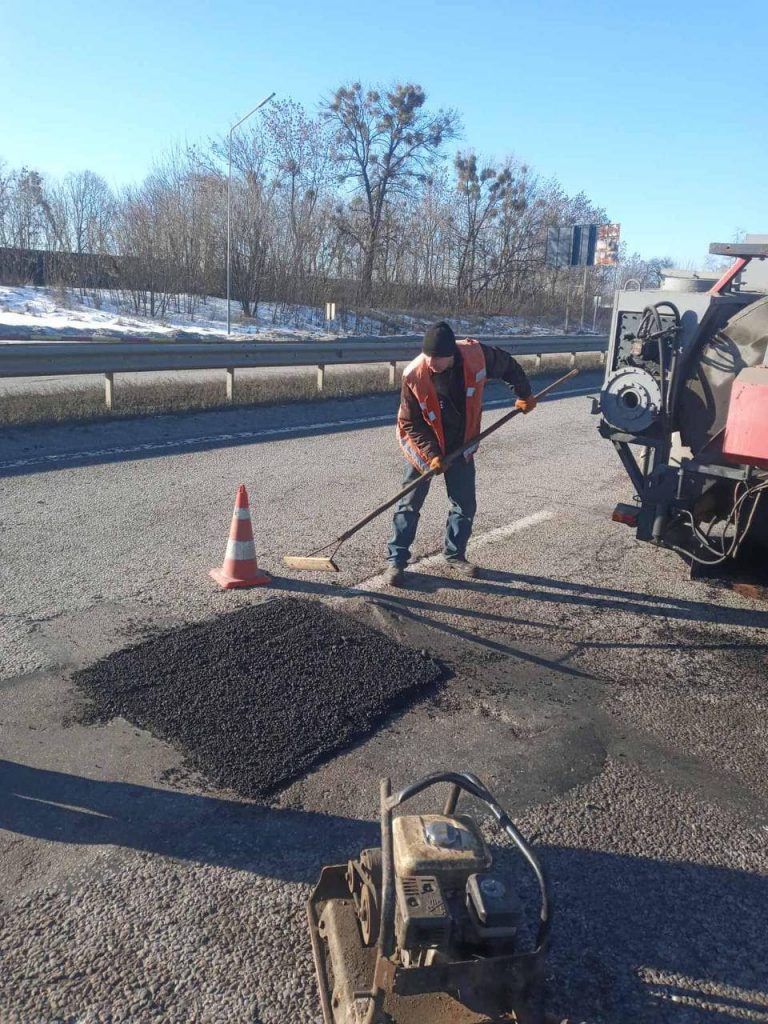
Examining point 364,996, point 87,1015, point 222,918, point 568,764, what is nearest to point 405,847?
point 364,996

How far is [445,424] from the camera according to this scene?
18.4 ft

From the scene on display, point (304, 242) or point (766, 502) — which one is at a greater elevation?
point (304, 242)

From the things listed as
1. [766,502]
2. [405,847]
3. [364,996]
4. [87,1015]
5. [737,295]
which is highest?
[737,295]

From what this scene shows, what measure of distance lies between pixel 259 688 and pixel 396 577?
169 cm

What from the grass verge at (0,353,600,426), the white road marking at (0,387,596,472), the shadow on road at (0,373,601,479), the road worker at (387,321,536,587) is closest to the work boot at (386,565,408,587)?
the road worker at (387,321,536,587)

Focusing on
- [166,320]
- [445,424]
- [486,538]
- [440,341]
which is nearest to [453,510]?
[445,424]

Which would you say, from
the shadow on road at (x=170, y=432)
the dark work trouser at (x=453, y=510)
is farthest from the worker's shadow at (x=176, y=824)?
the shadow on road at (x=170, y=432)

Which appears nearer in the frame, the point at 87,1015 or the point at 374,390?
the point at 87,1015

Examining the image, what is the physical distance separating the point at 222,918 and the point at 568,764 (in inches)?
63.2

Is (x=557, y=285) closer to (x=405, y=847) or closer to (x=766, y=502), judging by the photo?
(x=766, y=502)

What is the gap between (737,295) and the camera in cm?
544

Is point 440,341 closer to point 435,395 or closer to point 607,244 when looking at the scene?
point 435,395

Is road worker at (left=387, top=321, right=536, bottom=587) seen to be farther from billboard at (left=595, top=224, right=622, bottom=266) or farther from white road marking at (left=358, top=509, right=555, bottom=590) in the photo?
billboard at (left=595, top=224, right=622, bottom=266)

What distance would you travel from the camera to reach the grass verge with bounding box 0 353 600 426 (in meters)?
9.88
